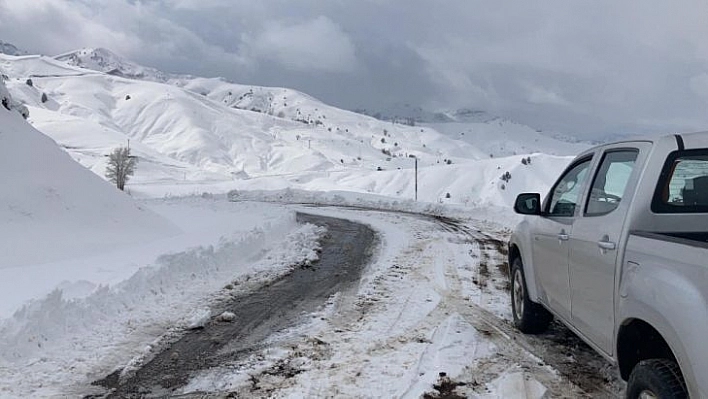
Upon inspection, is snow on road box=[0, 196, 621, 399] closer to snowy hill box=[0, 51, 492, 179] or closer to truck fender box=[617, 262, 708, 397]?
truck fender box=[617, 262, 708, 397]

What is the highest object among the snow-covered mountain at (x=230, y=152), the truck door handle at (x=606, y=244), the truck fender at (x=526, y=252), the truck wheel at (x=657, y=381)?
the snow-covered mountain at (x=230, y=152)

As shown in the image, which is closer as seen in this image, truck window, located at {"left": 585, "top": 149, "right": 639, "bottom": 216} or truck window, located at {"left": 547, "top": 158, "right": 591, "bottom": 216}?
truck window, located at {"left": 585, "top": 149, "right": 639, "bottom": 216}

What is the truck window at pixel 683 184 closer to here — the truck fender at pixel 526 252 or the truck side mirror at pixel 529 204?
the truck side mirror at pixel 529 204

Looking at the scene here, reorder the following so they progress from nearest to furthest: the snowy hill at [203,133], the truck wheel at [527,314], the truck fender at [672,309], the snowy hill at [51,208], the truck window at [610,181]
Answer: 1. the truck fender at [672,309]
2. the truck window at [610,181]
3. the truck wheel at [527,314]
4. the snowy hill at [51,208]
5. the snowy hill at [203,133]

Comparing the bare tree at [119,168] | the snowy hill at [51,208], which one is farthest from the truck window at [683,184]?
the bare tree at [119,168]

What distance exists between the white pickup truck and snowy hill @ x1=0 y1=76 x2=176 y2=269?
7748 millimetres

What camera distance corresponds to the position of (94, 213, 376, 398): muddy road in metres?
4.44

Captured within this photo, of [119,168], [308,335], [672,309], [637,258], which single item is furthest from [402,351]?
[119,168]

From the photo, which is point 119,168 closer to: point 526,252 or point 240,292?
point 240,292

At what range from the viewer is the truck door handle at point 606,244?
11.3 feet

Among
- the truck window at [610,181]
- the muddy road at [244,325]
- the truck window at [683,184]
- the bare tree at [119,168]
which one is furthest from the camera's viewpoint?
the bare tree at [119,168]

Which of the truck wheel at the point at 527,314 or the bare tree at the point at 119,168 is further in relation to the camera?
the bare tree at the point at 119,168

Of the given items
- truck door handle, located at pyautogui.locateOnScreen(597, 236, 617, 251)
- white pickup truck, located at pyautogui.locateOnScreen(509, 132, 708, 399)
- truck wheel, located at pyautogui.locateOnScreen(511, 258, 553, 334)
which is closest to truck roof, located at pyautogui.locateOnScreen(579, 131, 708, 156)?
white pickup truck, located at pyautogui.locateOnScreen(509, 132, 708, 399)

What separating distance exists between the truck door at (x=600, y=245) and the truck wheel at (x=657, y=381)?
52 centimetres
